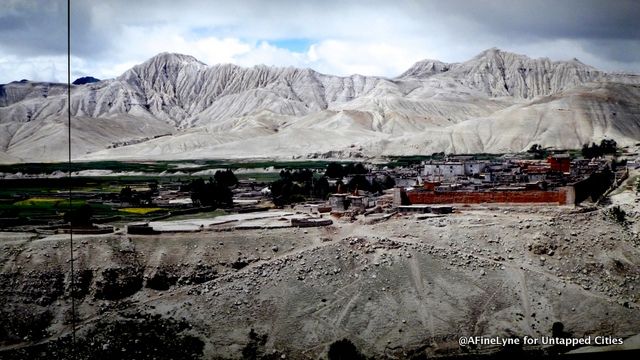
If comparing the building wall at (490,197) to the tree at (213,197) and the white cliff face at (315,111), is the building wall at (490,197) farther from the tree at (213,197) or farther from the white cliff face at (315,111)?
the white cliff face at (315,111)

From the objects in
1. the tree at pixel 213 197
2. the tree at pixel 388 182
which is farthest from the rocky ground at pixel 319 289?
the tree at pixel 388 182

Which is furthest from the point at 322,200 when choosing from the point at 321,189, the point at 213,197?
the point at 213,197

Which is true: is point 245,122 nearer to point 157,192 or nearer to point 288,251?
point 157,192

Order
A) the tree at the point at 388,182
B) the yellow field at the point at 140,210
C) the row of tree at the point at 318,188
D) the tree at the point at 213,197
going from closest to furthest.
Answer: the yellow field at the point at 140,210
the tree at the point at 213,197
the row of tree at the point at 318,188
the tree at the point at 388,182

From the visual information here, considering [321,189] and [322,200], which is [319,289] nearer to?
[322,200]

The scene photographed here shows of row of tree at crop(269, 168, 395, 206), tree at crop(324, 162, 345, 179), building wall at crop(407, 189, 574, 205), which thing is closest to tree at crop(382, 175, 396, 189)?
row of tree at crop(269, 168, 395, 206)

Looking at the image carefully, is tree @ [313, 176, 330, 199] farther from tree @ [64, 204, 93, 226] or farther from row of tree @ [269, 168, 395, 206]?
tree @ [64, 204, 93, 226]
